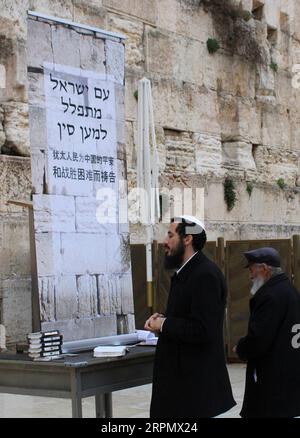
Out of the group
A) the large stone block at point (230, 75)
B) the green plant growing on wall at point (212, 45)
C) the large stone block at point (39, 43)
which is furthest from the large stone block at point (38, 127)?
the green plant growing on wall at point (212, 45)

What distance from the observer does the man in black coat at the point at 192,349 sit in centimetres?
467

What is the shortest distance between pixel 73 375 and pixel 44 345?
381 millimetres

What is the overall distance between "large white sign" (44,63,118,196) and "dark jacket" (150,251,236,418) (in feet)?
4.45

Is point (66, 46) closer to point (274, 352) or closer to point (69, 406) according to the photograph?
point (274, 352)

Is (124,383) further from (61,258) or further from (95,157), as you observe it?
(95,157)

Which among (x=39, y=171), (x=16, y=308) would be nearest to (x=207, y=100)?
(x=16, y=308)

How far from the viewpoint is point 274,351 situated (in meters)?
4.92

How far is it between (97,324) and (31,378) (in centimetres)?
97

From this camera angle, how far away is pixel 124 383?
209 inches

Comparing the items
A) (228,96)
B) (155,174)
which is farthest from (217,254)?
(228,96)

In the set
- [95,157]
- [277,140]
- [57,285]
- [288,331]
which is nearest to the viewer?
[288,331]

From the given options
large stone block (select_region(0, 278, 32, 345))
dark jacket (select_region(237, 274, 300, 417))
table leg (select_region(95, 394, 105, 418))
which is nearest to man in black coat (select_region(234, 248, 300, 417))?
dark jacket (select_region(237, 274, 300, 417))

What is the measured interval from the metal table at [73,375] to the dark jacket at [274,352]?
29.5 inches

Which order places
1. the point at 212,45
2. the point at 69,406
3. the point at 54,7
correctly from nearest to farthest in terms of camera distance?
the point at 69,406 → the point at 54,7 → the point at 212,45
